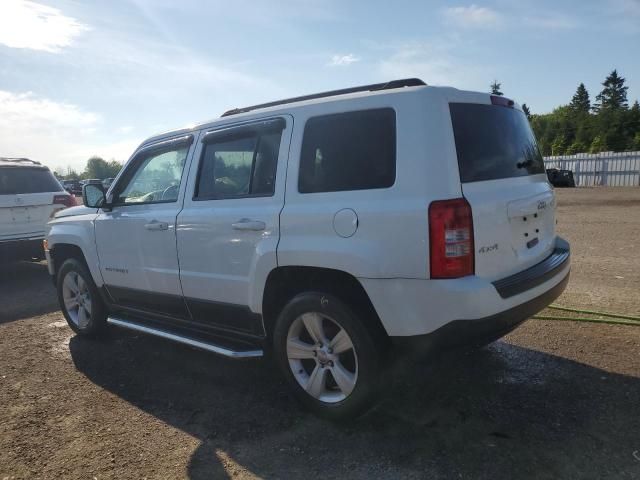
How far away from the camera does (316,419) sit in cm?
343

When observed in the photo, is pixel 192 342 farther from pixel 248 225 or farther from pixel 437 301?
pixel 437 301

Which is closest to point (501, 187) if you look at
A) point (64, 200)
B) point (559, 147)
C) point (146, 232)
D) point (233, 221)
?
point (233, 221)

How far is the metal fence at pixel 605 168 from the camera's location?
91.0 ft

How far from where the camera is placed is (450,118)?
298cm

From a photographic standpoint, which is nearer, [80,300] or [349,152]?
[349,152]

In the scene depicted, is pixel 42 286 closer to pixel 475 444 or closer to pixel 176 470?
pixel 176 470

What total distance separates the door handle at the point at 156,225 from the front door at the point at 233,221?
178 millimetres

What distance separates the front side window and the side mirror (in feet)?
0.65

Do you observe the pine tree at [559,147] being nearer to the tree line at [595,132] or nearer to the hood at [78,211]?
the tree line at [595,132]

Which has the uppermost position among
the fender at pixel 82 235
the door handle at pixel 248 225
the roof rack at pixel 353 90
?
the roof rack at pixel 353 90

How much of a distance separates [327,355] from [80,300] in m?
3.40

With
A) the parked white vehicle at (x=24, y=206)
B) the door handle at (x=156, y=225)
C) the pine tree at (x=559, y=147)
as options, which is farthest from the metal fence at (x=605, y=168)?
the pine tree at (x=559, y=147)

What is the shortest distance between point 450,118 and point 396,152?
37 cm

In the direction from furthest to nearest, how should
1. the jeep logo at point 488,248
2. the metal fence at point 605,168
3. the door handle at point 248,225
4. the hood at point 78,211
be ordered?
the metal fence at point 605,168, the hood at point 78,211, the door handle at point 248,225, the jeep logo at point 488,248
